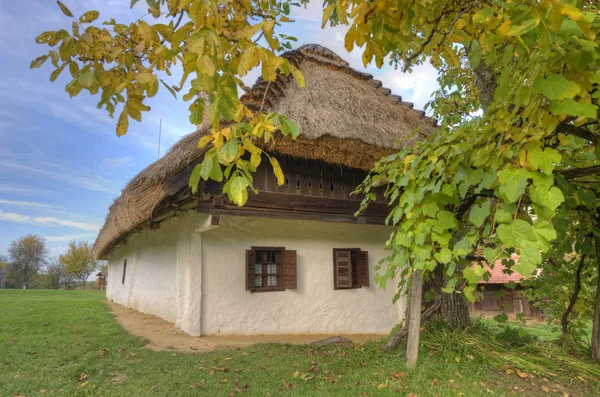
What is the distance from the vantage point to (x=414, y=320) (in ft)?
11.1

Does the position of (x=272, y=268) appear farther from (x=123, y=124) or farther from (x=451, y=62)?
(x=123, y=124)

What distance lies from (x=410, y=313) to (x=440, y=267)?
2.08 ft

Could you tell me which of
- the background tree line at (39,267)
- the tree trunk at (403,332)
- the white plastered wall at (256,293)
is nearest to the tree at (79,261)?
the background tree line at (39,267)

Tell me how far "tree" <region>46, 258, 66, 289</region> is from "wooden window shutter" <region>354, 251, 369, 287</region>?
40.4 metres

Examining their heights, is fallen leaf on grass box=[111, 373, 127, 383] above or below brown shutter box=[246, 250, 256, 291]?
below

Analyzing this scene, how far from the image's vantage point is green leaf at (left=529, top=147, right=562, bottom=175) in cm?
158

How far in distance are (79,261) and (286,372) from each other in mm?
35462

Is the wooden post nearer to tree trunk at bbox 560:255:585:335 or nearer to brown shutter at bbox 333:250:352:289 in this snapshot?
tree trunk at bbox 560:255:585:335

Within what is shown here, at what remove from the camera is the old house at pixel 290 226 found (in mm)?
5074

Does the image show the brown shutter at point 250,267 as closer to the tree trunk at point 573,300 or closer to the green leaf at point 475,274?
the tree trunk at point 573,300

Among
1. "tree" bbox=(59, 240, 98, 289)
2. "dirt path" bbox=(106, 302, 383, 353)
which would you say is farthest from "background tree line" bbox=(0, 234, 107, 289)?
"dirt path" bbox=(106, 302, 383, 353)

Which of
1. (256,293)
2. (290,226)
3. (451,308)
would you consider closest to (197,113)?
(451,308)

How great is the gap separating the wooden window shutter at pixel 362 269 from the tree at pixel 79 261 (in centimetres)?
3228

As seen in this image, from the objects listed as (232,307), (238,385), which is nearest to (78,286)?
(232,307)
